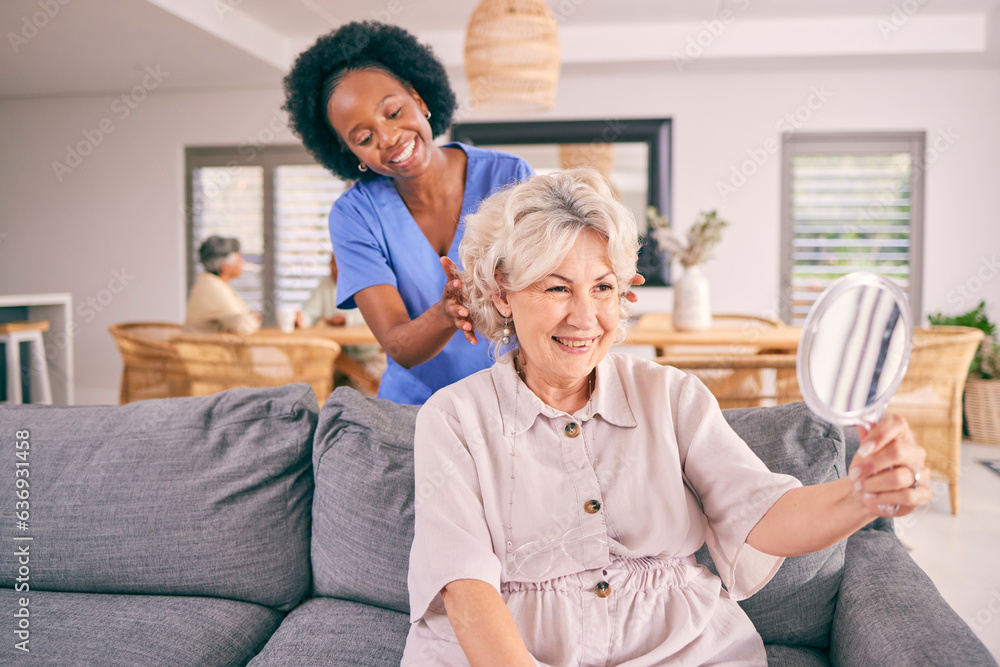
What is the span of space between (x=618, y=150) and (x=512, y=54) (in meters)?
2.35


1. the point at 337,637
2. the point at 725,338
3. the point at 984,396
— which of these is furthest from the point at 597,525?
the point at 984,396

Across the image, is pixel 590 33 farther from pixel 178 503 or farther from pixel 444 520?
pixel 444 520

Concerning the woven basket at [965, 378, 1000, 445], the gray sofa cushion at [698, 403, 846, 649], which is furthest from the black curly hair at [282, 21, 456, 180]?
the woven basket at [965, 378, 1000, 445]

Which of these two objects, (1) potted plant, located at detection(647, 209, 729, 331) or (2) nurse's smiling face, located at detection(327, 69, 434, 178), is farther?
(1) potted plant, located at detection(647, 209, 729, 331)

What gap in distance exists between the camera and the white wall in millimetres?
5160

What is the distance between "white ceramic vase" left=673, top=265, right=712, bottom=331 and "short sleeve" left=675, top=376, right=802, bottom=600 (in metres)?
2.58

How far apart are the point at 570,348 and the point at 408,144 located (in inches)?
27.4

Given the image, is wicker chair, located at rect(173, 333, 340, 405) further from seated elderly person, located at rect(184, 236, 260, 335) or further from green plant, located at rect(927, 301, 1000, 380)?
green plant, located at rect(927, 301, 1000, 380)

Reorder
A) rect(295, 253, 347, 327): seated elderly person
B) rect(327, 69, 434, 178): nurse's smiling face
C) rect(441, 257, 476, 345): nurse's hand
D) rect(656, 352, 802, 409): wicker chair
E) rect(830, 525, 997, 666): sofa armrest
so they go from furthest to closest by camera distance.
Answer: rect(295, 253, 347, 327): seated elderly person, rect(656, 352, 802, 409): wicker chair, rect(327, 69, 434, 178): nurse's smiling face, rect(441, 257, 476, 345): nurse's hand, rect(830, 525, 997, 666): sofa armrest

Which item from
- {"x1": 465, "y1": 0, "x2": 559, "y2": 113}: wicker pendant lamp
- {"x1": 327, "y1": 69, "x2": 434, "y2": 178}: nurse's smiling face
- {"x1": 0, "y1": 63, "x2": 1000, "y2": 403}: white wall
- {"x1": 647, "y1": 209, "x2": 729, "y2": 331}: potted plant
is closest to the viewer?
{"x1": 327, "y1": 69, "x2": 434, "y2": 178}: nurse's smiling face

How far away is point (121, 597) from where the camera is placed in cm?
153

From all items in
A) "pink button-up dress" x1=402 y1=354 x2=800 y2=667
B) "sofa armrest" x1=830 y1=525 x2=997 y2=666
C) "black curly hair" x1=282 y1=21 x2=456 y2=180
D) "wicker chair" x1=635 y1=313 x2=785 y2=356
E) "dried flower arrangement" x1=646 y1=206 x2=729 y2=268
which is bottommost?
"sofa armrest" x1=830 y1=525 x2=997 y2=666

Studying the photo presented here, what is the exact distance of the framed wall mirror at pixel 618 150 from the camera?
541cm

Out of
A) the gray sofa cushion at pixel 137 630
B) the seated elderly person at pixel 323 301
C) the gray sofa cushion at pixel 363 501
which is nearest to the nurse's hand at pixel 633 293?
the gray sofa cushion at pixel 363 501
